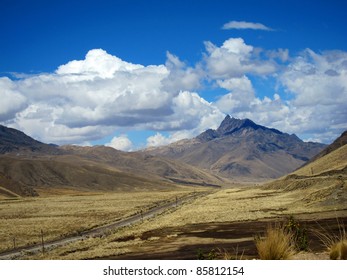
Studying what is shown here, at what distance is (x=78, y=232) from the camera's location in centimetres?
5369

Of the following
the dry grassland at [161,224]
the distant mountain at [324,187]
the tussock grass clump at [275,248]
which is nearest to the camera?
the tussock grass clump at [275,248]

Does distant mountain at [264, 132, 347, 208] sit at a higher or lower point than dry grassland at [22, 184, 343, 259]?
higher

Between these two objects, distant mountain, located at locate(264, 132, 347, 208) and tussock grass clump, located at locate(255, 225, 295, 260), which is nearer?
tussock grass clump, located at locate(255, 225, 295, 260)

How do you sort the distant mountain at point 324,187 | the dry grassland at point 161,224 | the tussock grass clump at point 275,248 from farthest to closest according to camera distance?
1. the distant mountain at point 324,187
2. the dry grassland at point 161,224
3. the tussock grass clump at point 275,248

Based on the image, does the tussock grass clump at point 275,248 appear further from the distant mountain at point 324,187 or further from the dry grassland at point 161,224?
the distant mountain at point 324,187

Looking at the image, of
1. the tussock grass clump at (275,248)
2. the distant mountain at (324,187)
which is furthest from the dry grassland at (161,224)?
the tussock grass clump at (275,248)

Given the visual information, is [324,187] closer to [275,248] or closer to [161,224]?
[161,224]

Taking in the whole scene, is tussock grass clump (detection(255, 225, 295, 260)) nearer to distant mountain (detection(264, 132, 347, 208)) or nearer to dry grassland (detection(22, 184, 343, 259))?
dry grassland (detection(22, 184, 343, 259))

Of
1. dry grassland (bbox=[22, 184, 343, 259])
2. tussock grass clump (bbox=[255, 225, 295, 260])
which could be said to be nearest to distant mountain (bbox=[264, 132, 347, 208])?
dry grassland (bbox=[22, 184, 343, 259])

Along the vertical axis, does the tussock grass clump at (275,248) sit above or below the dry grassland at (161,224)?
above

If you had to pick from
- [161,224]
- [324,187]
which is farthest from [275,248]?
[324,187]

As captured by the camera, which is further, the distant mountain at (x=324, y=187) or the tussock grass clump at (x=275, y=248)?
the distant mountain at (x=324, y=187)

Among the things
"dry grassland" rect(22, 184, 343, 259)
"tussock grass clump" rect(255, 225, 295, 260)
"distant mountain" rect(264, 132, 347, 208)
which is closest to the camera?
"tussock grass clump" rect(255, 225, 295, 260)
